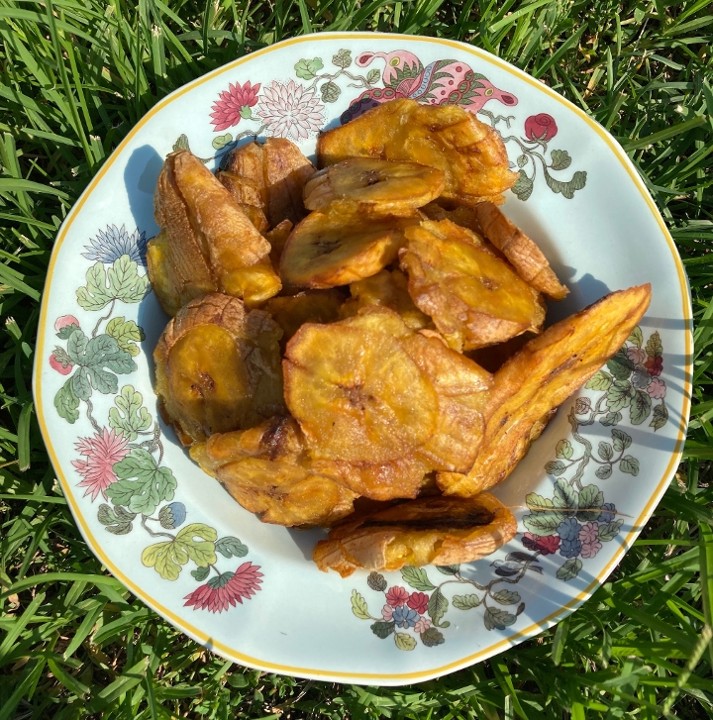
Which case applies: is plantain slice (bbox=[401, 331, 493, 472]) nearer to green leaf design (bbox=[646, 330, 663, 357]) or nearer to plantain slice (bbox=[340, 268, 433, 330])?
plantain slice (bbox=[340, 268, 433, 330])

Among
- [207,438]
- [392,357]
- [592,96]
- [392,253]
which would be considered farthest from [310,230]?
[592,96]

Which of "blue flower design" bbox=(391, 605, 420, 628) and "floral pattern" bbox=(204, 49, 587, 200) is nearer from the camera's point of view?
"blue flower design" bbox=(391, 605, 420, 628)

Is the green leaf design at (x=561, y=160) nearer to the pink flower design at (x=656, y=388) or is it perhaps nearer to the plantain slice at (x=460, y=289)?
the plantain slice at (x=460, y=289)

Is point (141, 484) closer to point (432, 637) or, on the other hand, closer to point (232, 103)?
point (432, 637)

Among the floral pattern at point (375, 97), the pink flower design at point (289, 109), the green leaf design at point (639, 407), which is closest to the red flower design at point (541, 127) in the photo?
the floral pattern at point (375, 97)

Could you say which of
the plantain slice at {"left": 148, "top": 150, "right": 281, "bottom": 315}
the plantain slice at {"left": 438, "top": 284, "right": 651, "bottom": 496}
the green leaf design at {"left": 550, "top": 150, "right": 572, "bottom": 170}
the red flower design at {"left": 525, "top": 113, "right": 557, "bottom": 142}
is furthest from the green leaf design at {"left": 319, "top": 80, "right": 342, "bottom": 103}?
the plantain slice at {"left": 438, "top": 284, "right": 651, "bottom": 496}

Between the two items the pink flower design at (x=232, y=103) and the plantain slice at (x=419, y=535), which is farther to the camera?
the pink flower design at (x=232, y=103)

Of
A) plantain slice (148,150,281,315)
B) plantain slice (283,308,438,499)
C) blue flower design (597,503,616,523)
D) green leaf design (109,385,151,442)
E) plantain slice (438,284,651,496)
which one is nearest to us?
plantain slice (283,308,438,499)
